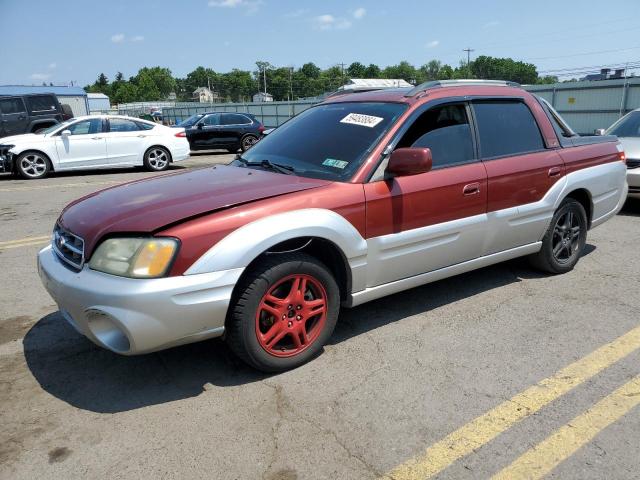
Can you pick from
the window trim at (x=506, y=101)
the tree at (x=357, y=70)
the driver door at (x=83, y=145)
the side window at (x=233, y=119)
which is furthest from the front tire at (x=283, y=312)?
the tree at (x=357, y=70)

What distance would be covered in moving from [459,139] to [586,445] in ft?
7.59

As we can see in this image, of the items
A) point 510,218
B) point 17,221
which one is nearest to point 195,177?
point 510,218

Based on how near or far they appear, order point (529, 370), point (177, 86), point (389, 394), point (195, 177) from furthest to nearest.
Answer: point (177, 86)
point (195, 177)
point (529, 370)
point (389, 394)

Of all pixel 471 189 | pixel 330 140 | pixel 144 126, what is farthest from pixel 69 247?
pixel 144 126

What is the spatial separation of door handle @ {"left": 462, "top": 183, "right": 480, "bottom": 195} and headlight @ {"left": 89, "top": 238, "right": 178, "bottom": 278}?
2177mm

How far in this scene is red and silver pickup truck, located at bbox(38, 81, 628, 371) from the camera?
9.02ft

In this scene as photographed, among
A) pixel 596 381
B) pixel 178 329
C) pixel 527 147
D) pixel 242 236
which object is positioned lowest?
pixel 596 381

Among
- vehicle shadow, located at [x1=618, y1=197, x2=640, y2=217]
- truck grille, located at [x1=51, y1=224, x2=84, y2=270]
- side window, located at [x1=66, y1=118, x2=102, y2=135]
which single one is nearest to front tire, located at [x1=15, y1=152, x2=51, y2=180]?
side window, located at [x1=66, y1=118, x2=102, y2=135]

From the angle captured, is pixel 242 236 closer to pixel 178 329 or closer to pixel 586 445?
pixel 178 329

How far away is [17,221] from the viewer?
751 centimetres

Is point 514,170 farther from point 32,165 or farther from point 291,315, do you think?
point 32,165

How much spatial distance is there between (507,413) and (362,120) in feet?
7.14

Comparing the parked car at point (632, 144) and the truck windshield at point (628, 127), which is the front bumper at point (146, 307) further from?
the truck windshield at point (628, 127)

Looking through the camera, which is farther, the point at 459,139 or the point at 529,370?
the point at 459,139
